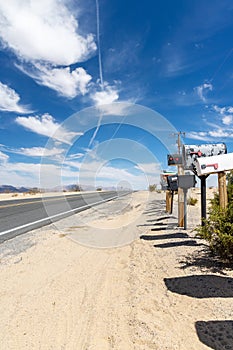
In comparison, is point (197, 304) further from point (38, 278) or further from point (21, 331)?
point (38, 278)

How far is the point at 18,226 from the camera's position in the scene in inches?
377

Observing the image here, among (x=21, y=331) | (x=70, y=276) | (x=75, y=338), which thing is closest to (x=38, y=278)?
(x=70, y=276)

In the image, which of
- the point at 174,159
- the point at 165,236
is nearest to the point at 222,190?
the point at 165,236

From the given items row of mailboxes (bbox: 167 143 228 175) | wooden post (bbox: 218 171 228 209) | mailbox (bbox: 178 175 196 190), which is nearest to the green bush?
wooden post (bbox: 218 171 228 209)

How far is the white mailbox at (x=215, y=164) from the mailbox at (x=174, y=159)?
7.89ft

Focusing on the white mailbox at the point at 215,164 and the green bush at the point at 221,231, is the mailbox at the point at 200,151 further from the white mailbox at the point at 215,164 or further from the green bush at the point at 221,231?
the green bush at the point at 221,231

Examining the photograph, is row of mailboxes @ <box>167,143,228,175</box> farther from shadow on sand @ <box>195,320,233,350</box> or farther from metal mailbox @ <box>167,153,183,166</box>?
shadow on sand @ <box>195,320,233,350</box>

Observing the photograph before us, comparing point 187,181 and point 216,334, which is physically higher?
point 187,181

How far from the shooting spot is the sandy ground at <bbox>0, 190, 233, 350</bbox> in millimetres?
2645

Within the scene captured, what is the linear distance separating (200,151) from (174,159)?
241 cm

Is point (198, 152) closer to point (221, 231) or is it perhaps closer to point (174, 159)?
point (221, 231)

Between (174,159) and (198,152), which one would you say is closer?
(198,152)

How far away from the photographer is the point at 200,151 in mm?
5434

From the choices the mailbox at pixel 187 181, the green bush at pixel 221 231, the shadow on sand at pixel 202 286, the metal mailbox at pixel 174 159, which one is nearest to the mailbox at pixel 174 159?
the metal mailbox at pixel 174 159
